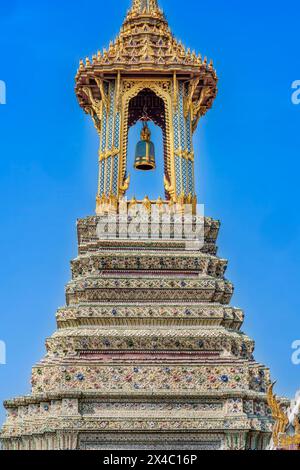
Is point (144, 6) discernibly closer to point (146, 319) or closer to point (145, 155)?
point (145, 155)

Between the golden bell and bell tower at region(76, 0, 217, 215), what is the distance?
0.72m

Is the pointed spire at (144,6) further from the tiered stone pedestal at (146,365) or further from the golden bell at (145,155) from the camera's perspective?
the tiered stone pedestal at (146,365)

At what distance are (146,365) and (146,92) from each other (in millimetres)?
9942

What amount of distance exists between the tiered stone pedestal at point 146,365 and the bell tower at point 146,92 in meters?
2.32

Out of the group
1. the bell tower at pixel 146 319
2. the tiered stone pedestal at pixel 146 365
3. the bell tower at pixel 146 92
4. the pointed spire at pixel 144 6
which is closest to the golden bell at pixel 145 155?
the bell tower at pixel 146 319

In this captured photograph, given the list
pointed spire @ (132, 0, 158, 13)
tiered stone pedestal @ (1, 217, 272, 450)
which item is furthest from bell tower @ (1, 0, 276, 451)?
pointed spire @ (132, 0, 158, 13)

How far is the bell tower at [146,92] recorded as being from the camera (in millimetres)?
29906

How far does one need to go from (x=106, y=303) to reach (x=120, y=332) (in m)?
1.06

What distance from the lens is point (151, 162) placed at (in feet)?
106

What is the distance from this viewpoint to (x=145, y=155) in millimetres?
32281

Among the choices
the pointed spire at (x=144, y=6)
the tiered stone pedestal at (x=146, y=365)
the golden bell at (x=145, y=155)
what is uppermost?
the pointed spire at (x=144, y=6)

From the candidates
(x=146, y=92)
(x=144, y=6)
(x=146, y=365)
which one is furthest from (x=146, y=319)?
(x=144, y=6)
